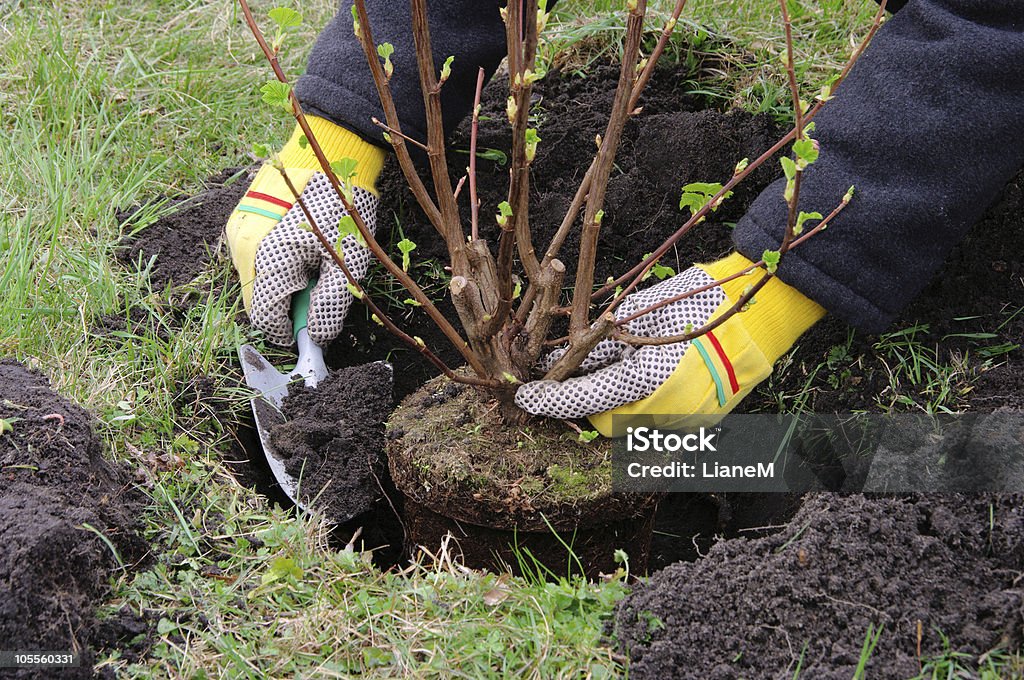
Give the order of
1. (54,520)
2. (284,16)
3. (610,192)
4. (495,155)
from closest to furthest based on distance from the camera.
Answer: (284,16) → (54,520) → (610,192) → (495,155)

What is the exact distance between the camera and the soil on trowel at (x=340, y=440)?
1957 millimetres

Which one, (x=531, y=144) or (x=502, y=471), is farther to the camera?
(x=502, y=471)

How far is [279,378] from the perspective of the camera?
83.2 inches

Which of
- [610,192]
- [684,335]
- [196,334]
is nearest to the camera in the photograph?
[684,335]

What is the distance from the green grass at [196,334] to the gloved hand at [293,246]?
0.38 feet

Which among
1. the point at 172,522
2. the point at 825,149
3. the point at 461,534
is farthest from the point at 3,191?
the point at 825,149

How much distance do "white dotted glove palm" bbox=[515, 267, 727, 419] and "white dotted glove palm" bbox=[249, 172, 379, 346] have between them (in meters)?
0.53

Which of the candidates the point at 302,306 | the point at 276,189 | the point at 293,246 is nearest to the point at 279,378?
the point at 302,306

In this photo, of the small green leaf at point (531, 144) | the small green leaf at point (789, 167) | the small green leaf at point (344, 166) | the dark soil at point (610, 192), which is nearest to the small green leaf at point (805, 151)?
the small green leaf at point (789, 167)

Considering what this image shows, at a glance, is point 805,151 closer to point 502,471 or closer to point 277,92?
point 277,92

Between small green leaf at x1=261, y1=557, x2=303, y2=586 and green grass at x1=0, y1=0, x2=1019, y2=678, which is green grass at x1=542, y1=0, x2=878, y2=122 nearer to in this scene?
green grass at x1=0, y1=0, x2=1019, y2=678

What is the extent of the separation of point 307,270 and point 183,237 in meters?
0.49

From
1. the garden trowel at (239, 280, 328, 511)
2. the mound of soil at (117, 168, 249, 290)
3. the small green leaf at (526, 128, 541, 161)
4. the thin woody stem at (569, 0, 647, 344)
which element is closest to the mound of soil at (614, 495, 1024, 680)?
the thin woody stem at (569, 0, 647, 344)

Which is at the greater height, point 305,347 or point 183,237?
point 183,237
